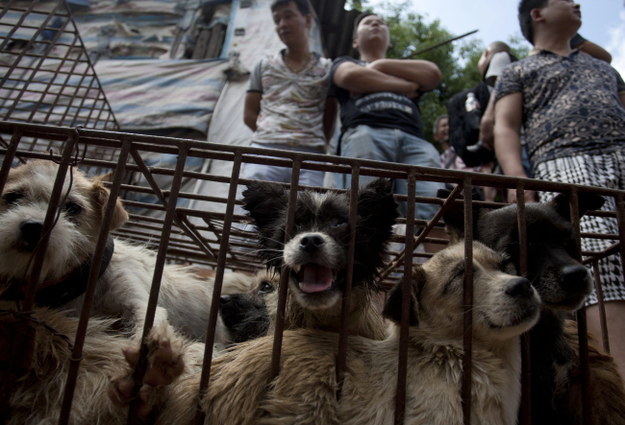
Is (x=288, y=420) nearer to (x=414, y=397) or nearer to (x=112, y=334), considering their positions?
(x=414, y=397)

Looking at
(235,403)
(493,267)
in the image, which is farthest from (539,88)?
(235,403)

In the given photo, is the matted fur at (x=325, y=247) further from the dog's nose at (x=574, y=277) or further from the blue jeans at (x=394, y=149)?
the blue jeans at (x=394, y=149)

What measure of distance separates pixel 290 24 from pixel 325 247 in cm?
292

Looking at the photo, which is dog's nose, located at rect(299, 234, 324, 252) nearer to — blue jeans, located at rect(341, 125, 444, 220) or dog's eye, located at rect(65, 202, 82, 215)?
dog's eye, located at rect(65, 202, 82, 215)

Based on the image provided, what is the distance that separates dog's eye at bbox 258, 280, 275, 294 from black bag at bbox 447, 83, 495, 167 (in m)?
2.28

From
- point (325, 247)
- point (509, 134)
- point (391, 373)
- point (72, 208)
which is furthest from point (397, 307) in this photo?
point (509, 134)

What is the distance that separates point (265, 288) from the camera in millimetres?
3025

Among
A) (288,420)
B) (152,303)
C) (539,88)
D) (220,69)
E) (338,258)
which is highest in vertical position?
(220,69)

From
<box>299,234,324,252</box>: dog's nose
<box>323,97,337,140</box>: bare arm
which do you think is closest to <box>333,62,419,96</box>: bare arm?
<box>323,97,337,140</box>: bare arm

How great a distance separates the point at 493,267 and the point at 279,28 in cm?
316

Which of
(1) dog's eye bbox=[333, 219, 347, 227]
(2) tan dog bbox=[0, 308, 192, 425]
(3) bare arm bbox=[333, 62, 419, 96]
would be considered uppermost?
(3) bare arm bbox=[333, 62, 419, 96]

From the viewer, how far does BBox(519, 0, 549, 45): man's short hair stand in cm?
349

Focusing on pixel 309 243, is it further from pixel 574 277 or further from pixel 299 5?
pixel 299 5

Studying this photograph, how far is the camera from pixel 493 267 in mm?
1939
